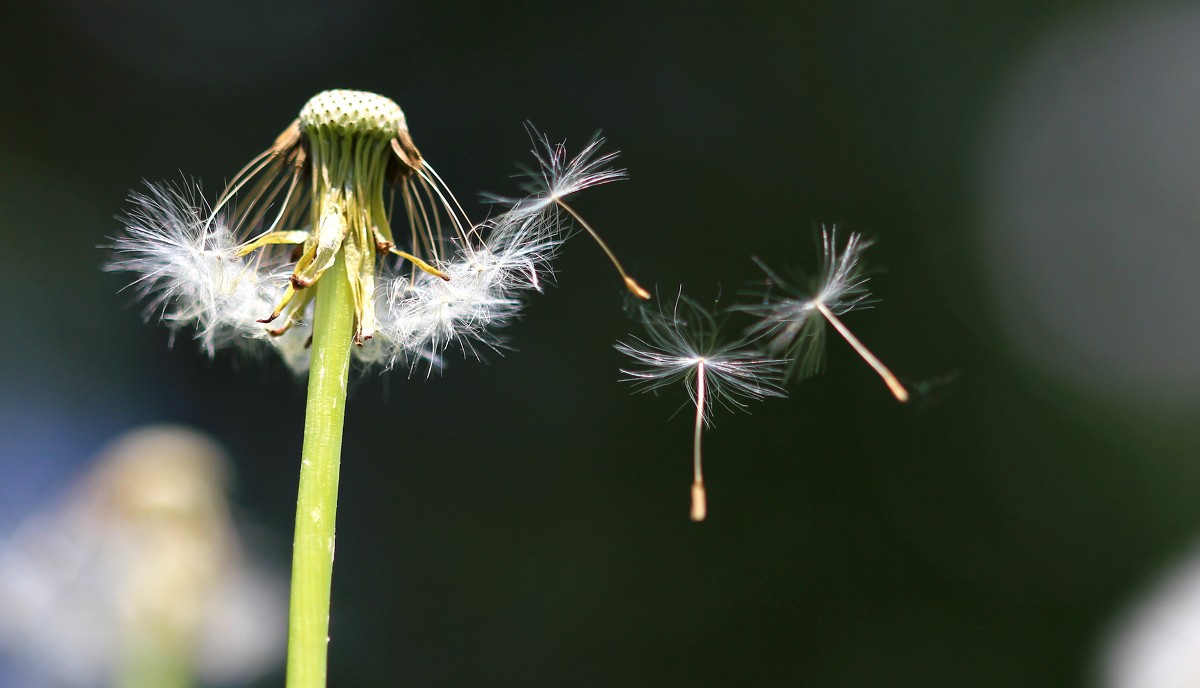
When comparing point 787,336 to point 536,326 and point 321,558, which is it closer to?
point 321,558

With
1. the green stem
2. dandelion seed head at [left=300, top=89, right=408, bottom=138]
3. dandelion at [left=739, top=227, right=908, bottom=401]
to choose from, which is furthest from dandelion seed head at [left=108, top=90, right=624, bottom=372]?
dandelion at [left=739, top=227, right=908, bottom=401]

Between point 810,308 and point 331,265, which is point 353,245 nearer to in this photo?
point 331,265

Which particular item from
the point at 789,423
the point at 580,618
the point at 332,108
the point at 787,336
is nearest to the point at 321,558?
the point at 332,108

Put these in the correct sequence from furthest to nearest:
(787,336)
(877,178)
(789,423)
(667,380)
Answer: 1. (877,178)
2. (789,423)
3. (667,380)
4. (787,336)

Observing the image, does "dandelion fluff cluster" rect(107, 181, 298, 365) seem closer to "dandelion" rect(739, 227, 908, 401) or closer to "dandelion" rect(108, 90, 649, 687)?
"dandelion" rect(108, 90, 649, 687)

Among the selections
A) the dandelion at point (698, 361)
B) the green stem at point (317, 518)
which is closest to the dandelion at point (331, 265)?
the green stem at point (317, 518)

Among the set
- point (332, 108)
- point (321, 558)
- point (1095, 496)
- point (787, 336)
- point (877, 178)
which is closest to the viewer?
point (321, 558)
